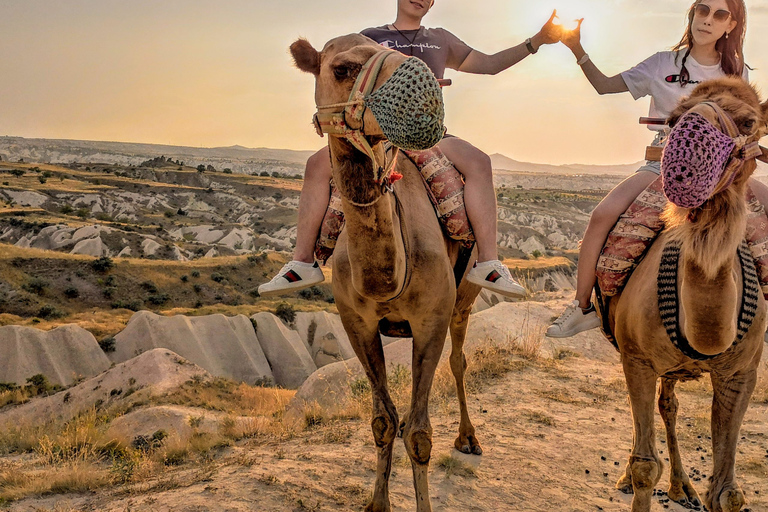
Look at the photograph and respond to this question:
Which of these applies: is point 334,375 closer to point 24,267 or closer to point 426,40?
point 426,40

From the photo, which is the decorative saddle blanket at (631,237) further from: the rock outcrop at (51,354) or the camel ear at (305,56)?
the rock outcrop at (51,354)

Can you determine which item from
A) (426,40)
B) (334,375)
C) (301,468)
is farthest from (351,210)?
(334,375)

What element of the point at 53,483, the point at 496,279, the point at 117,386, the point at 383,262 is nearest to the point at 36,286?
the point at 117,386

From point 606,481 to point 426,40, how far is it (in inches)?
183

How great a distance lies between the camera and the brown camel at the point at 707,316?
319 cm

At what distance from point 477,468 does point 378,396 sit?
7.01ft

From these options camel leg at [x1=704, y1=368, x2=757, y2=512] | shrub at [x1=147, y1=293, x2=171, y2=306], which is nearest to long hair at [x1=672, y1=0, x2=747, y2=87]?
camel leg at [x1=704, y1=368, x2=757, y2=512]

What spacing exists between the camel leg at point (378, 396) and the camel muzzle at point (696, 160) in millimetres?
2252

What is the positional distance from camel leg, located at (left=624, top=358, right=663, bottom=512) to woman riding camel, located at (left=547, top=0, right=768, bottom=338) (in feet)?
2.79

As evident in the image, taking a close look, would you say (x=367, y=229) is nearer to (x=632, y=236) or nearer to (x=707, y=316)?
(x=707, y=316)

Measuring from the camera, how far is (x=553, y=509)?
530cm

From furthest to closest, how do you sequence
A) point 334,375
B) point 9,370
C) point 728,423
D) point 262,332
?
1. point 262,332
2. point 9,370
3. point 334,375
4. point 728,423

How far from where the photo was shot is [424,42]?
201 inches

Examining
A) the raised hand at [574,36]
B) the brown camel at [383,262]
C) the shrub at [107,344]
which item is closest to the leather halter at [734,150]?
the brown camel at [383,262]
